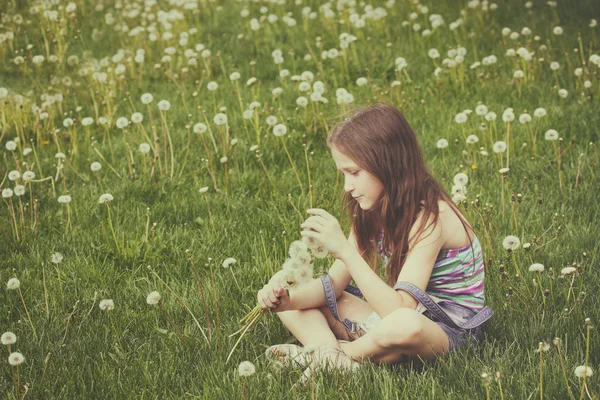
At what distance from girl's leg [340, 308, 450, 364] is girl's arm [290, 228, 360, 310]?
10.8 inches

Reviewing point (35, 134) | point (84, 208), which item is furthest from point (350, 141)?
point (35, 134)

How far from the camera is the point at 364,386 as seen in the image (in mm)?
2299

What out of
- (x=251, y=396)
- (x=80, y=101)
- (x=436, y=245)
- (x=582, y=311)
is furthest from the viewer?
(x=80, y=101)

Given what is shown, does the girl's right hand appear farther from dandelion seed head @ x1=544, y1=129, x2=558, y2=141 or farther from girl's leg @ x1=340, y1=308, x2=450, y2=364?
dandelion seed head @ x1=544, y1=129, x2=558, y2=141

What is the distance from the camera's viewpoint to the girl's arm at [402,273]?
240 centimetres

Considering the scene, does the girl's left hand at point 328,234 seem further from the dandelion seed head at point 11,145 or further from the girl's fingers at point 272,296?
the dandelion seed head at point 11,145

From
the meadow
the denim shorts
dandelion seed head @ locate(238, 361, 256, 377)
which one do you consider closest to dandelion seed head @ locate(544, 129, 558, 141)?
the meadow

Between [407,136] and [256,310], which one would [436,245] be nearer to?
[407,136]

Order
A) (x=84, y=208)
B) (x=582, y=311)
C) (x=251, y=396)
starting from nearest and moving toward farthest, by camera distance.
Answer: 1. (x=251, y=396)
2. (x=582, y=311)
3. (x=84, y=208)

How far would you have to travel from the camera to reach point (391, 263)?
104 inches

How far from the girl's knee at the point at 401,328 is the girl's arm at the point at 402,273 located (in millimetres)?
67

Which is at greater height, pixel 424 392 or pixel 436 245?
pixel 436 245

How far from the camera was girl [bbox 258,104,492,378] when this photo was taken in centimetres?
241

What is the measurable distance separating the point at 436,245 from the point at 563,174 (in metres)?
1.74
